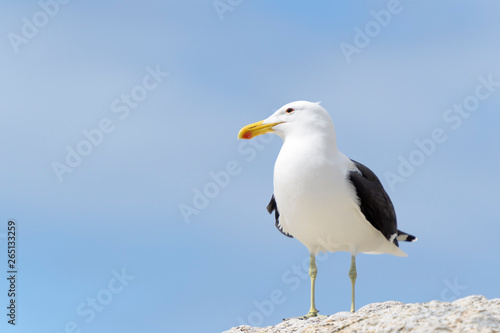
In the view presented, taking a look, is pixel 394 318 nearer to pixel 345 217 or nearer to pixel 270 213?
pixel 345 217

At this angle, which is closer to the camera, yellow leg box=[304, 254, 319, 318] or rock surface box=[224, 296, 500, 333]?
rock surface box=[224, 296, 500, 333]

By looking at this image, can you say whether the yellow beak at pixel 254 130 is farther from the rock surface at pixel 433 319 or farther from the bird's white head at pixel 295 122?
the rock surface at pixel 433 319

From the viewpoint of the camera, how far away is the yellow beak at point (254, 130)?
40.9 feet

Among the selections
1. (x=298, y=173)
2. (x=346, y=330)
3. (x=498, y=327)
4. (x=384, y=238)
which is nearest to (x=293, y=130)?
(x=298, y=173)

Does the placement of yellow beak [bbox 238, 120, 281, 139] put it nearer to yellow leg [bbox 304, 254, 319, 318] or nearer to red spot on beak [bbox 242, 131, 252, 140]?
red spot on beak [bbox 242, 131, 252, 140]

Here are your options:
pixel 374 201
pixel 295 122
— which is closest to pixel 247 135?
pixel 295 122

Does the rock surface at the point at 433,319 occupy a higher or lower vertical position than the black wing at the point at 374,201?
lower

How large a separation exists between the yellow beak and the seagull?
0.02 metres

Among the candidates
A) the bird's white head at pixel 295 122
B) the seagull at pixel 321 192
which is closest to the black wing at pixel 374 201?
the seagull at pixel 321 192

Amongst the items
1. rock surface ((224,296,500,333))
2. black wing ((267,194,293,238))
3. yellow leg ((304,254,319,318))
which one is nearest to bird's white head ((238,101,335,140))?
black wing ((267,194,293,238))

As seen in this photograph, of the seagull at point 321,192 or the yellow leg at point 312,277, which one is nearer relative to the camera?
the seagull at point 321,192

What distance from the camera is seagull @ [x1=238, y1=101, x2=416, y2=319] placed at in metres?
11.4

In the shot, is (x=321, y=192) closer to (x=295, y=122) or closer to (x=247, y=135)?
(x=295, y=122)

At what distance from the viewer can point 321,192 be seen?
11.3 metres
